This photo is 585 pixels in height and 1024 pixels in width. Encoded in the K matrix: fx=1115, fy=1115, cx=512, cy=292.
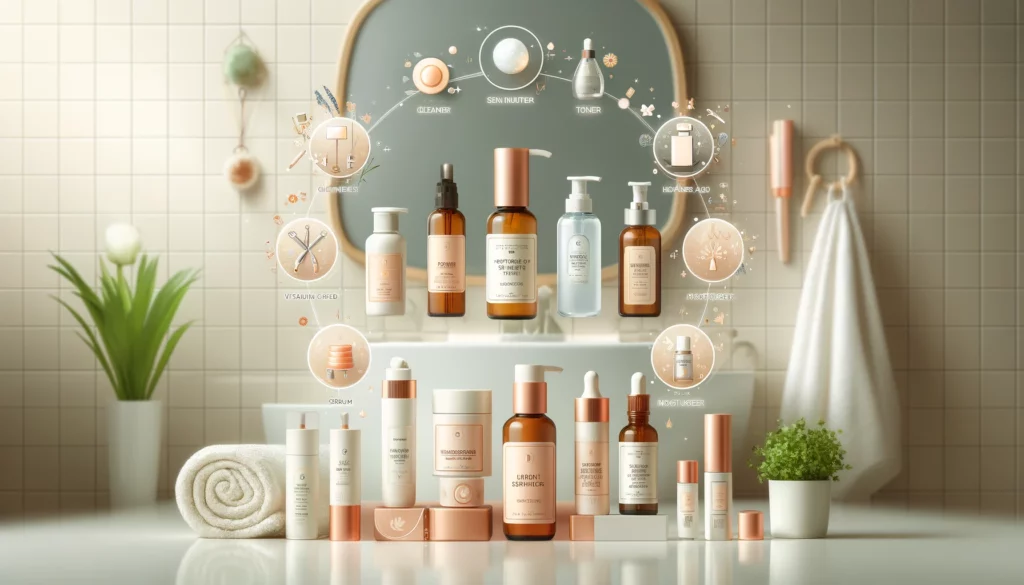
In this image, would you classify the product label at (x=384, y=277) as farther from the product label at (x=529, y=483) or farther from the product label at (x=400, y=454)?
the product label at (x=529, y=483)

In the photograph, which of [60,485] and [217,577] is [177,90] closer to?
[60,485]

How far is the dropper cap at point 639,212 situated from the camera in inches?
81.0

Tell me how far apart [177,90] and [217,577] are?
1.70m

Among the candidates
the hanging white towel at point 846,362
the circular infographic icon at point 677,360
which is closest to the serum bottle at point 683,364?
the circular infographic icon at point 677,360

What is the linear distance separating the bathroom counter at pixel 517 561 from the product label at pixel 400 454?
0.13m

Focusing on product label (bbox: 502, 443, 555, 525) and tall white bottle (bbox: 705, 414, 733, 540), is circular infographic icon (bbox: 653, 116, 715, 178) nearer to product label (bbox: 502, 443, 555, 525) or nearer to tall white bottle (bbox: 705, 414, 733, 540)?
tall white bottle (bbox: 705, 414, 733, 540)

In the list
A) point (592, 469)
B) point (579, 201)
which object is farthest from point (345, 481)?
point (579, 201)

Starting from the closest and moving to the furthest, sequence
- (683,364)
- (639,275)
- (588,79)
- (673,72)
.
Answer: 1. (639,275)
2. (683,364)
3. (588,79)
4. (673,72)

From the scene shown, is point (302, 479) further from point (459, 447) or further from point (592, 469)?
point (592, 469)

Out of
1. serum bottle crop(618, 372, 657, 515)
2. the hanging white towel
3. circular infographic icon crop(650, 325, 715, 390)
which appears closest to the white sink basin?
circular infographic icon crop(650, 325, 715, 390)

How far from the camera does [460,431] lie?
1.90m

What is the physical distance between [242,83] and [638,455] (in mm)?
1695

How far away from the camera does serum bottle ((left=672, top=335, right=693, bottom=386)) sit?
102 inches

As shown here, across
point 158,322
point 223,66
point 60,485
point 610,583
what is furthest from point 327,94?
point 610,583
